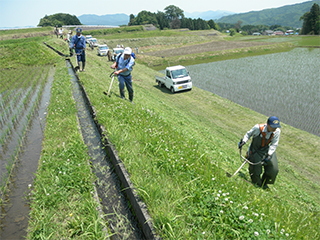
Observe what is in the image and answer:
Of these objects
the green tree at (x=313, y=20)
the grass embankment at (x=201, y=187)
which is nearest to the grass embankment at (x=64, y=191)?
the grass embankment at (x=201, y=187)

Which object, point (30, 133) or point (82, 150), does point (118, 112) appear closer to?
point (82, 150)

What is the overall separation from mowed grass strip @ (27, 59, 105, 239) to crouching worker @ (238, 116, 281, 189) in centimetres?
404

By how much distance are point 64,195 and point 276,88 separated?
19.9m

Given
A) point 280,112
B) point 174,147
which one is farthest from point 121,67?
point 280,112

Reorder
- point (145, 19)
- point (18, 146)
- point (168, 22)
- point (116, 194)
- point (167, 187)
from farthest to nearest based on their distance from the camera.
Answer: point (168, 22), point (145, 19), point (18, 146), point (116, 194), point (167, 187)

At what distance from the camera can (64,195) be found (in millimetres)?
3762

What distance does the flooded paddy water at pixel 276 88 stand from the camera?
13.4 metres

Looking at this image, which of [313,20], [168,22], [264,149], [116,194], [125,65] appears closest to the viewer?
[116,194]

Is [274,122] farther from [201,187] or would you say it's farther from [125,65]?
[125,65]

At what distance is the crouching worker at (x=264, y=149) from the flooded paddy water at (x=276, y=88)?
309 inches

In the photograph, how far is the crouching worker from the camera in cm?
520

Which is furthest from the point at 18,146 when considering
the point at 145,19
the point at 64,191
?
the point at 145,19

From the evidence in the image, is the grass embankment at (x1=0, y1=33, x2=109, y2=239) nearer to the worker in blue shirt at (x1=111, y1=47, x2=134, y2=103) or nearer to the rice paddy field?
the rice paddy field

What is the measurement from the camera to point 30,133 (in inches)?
288
